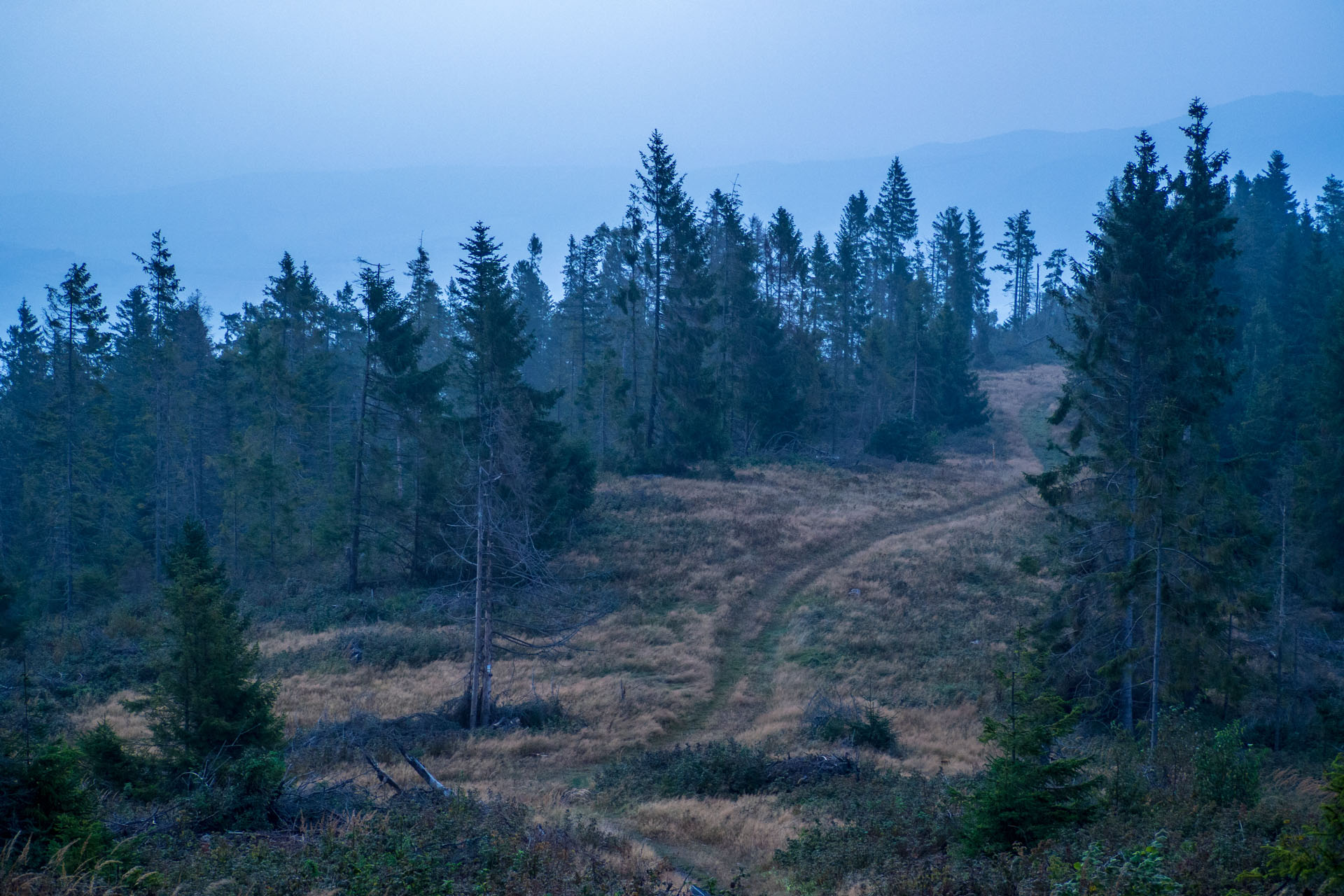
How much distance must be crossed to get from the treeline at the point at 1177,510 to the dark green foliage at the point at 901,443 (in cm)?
2427

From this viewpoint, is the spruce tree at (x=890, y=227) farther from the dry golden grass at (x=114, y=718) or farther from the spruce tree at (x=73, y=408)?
the dry golden grass at (x=114, y=718)

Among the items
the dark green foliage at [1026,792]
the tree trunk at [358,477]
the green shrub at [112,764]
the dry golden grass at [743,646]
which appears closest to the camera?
the dark green foliage at [1026,792]

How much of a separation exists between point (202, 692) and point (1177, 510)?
59.7 feet

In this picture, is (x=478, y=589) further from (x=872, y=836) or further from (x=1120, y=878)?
(x=1120, y=878)

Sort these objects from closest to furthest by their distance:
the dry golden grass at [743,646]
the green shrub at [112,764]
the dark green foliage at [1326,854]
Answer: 1. the dark green foliage at [1326,854]
2. the green shrub at [112,764]
3. the dry golden grass at [743,646]

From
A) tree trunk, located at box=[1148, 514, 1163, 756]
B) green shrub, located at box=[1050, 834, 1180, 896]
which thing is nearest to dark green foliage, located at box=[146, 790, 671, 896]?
green shrub, located at box=[1050, 834, 1180, 896]

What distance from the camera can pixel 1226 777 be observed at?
886cm

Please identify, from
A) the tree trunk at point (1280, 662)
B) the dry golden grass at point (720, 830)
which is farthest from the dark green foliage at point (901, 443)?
the dry golden grass at point (720, 830)

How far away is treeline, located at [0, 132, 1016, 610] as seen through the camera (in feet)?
103

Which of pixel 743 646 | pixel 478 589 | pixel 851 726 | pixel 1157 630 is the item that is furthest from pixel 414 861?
pixel 743 646

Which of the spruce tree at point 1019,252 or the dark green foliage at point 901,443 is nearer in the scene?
the dark green foliage at point 901,443

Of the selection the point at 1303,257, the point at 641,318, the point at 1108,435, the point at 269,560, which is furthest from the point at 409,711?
the point at 1303,257

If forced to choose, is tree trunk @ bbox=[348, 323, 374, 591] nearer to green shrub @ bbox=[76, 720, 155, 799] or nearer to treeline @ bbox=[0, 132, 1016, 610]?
treeline @ bbox=[0, 132, 1016, 610]

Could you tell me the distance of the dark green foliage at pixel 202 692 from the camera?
11.7 m
